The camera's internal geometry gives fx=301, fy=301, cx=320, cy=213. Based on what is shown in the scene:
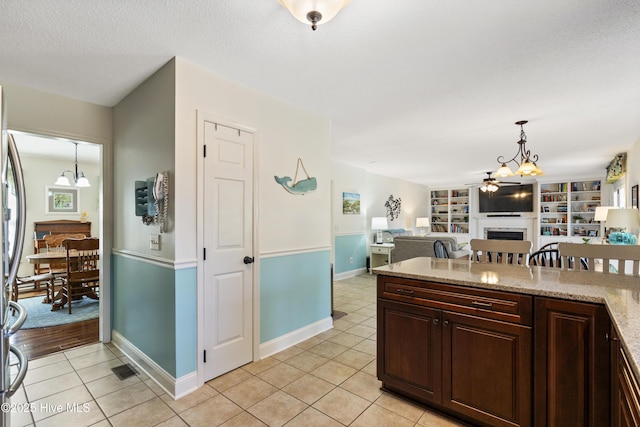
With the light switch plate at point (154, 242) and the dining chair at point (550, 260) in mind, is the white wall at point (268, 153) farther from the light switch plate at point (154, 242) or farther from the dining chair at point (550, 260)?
the dining chair at point (550, 260)

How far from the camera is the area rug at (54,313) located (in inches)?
144

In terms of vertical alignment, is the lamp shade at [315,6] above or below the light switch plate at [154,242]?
above

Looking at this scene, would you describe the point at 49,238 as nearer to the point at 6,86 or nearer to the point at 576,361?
the point at 6,86

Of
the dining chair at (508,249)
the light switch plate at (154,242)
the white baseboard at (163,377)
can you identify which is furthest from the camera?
the dining chair at (508,249)

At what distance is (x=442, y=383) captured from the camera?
6.28 ft

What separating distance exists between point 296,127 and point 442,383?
2.57 m

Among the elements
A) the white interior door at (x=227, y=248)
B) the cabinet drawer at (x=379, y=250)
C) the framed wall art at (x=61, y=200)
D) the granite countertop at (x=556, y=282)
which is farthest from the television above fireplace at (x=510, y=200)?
the framed wall art at (x=61, y=200)

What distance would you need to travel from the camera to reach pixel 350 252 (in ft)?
21.5

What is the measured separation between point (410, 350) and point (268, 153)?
2046 millimetres

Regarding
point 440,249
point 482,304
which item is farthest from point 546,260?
point 482,304

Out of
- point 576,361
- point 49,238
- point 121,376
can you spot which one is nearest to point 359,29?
point 576,361

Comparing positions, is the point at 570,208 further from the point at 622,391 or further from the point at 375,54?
the point at 622,391

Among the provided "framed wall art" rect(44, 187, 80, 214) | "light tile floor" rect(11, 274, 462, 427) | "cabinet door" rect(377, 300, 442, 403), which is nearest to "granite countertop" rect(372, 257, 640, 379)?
"cabinet door" rect(377, 300, 442, 403)

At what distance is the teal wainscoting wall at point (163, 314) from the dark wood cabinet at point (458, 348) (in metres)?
1.43
